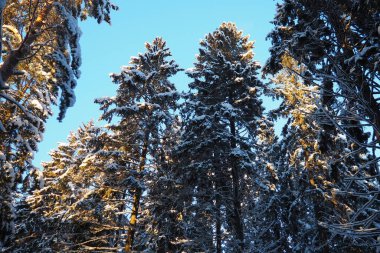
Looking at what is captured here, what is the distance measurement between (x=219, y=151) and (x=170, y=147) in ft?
8.75

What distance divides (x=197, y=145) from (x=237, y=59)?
19.3 ft

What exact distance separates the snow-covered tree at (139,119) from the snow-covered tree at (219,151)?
3.71ft

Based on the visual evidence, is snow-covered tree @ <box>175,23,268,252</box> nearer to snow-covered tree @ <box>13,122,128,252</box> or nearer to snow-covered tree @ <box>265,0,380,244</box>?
snow-covered tree @ <box>13,122,128,252</box>

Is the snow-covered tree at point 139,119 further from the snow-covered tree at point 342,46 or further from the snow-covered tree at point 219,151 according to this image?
the snow-covered tree at point 342,46

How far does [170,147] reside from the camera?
45.9ft

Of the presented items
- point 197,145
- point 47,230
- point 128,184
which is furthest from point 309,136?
point 47,230

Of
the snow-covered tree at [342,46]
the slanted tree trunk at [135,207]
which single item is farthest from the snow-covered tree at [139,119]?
the snow-covered tree at [342,46]

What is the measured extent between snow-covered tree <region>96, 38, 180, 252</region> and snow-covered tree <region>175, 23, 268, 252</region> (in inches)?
44.5

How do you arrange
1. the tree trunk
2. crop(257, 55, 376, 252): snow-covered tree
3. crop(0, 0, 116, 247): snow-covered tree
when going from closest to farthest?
1. crop(0, 0, 116, 247): snow-covered tree
2. the tree trunk
3. crop(257, 55, 376, 252): snow-covered tree

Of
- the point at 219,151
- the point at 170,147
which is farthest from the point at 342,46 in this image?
the point at 170,147

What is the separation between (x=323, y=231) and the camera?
12469mm

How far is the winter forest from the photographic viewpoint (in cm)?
855

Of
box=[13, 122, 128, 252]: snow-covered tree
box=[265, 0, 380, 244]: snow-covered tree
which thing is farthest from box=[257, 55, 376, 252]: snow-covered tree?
box=[13, 122, 128, 252]: snow-covered tree

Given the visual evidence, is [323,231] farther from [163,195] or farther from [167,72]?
[167,72]
